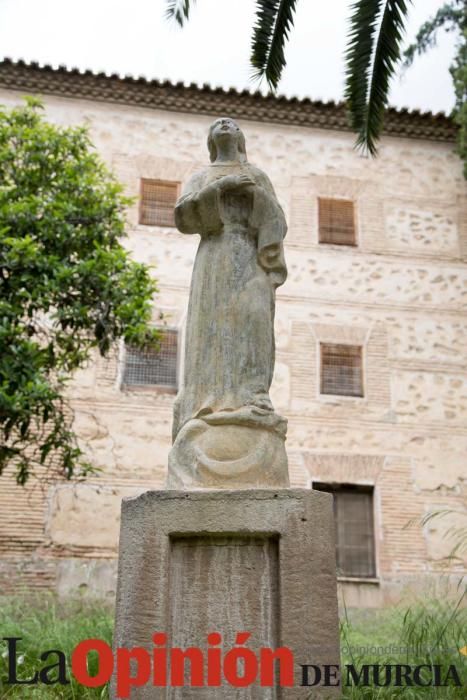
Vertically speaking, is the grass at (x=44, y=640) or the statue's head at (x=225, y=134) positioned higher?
the statue's head at (x=225, y=134)

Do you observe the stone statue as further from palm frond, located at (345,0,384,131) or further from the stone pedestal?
palm frond, located at (345,0,384,131)

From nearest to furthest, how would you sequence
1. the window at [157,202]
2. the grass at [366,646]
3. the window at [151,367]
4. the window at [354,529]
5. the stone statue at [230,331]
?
the stone statue at [230,331]
the grass at [366,646]
the window at [354,529]
the window at [151,367]
the window at [157,202]

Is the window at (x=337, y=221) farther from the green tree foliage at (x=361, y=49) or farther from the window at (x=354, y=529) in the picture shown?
the green tree foliage at (x=361, y=49)

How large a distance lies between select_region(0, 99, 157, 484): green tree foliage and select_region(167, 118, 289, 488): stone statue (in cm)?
426

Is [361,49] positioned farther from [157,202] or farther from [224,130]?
[157,202]

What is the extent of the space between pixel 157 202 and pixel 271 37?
10.2 meters

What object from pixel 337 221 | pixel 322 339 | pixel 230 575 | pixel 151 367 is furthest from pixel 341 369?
pixel 230 575

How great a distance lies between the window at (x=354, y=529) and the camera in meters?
13.9

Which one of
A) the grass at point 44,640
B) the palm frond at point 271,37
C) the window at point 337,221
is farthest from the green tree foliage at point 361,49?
the window at point 337,221

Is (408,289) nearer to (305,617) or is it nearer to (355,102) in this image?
(355,102)

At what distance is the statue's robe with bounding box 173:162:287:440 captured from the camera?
4828 mm

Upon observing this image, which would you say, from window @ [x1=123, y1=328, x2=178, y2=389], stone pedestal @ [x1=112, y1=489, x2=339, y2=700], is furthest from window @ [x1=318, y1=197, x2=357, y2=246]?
stone pedestal @ [x1=112, y1=489, x2=339, y2=700]

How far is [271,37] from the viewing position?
19.3ft

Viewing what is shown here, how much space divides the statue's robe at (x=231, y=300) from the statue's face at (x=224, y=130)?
20cm
